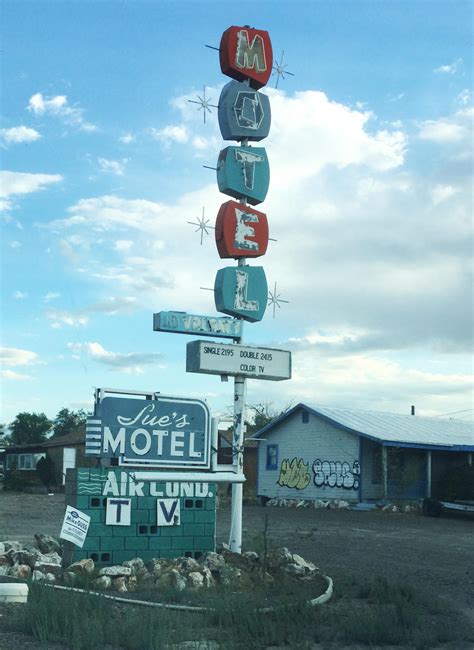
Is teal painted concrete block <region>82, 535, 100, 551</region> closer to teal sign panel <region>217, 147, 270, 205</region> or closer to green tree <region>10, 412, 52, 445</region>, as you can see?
teal sign panel <region>217, 147, 270, 205</region>

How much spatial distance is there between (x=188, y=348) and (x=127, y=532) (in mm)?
3724

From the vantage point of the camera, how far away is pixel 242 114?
17391mm

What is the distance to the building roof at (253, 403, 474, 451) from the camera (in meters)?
34.7

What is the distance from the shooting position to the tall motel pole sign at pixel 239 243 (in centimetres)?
1602

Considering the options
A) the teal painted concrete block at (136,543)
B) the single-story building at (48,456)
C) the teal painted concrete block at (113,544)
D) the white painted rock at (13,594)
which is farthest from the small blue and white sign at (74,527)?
the single-story building at (48,456)

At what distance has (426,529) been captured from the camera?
25469 millimetres

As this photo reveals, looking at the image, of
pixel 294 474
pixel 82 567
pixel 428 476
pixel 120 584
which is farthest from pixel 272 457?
pixel 120 584

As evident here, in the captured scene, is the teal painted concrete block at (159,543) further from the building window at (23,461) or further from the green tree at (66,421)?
the green tree at (66,421)

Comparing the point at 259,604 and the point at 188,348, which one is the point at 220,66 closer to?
the point at 188,348

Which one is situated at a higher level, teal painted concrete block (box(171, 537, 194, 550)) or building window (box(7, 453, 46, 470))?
building window (box(7, 453, 46, 470))

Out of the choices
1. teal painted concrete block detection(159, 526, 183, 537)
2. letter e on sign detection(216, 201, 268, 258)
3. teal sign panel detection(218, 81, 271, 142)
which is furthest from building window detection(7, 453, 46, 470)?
teal painted concrete block detection(159, 526, 183, 537)

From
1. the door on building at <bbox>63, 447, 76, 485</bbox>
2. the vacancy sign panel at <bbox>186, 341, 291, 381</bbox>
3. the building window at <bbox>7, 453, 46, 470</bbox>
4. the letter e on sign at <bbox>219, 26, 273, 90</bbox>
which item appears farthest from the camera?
the building window at <bbox>7, 453, 46, 470</bbox>

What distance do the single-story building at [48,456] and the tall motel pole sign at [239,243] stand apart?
1393 inches

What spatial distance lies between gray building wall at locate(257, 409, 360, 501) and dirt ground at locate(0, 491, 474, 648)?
2.44 meters
